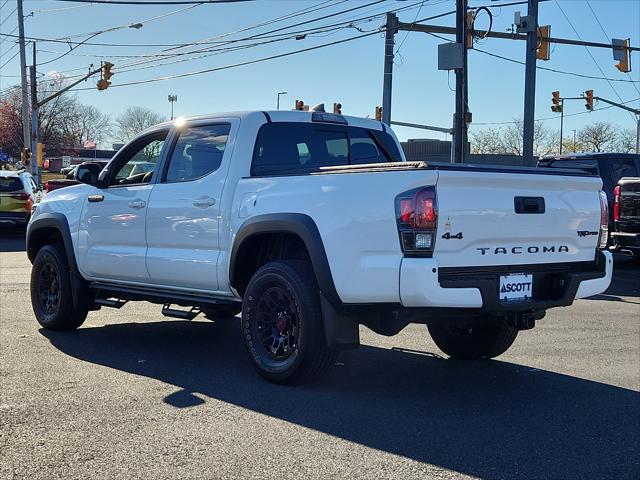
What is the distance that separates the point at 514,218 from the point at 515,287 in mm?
465

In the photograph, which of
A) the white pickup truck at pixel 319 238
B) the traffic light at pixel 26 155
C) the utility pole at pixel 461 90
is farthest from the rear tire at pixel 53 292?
the traffic light at pixel 26 155

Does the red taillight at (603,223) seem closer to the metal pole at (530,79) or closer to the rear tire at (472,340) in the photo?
the rear tire at (472,340)

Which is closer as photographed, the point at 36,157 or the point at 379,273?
the point at 379,273

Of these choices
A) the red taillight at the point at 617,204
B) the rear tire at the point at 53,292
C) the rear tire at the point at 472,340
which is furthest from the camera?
the red taillight at the point at 617,204

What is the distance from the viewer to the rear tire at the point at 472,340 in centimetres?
636

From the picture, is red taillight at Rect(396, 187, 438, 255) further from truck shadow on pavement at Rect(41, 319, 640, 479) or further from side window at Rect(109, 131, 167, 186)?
side window at Rect(109, 131, 167, 186)

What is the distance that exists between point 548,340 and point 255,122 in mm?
3733

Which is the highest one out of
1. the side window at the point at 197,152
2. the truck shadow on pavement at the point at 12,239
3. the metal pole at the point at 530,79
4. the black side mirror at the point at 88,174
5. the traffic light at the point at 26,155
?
the metal pole at the point at 530,79

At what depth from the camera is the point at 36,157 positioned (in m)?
36.6

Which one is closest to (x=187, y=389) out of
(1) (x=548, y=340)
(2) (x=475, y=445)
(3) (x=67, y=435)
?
(3) (x=67, y=435)

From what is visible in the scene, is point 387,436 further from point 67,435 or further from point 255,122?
point 255,122

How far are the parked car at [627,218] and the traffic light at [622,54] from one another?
12.2m

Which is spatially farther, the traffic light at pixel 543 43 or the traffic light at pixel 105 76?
the traffic light at pixel 105 76

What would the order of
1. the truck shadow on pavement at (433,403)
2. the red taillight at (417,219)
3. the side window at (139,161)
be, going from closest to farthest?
the truck shadow on pavement at (433,403)
the red taillight at (417,219)
the side window at (139,161)
